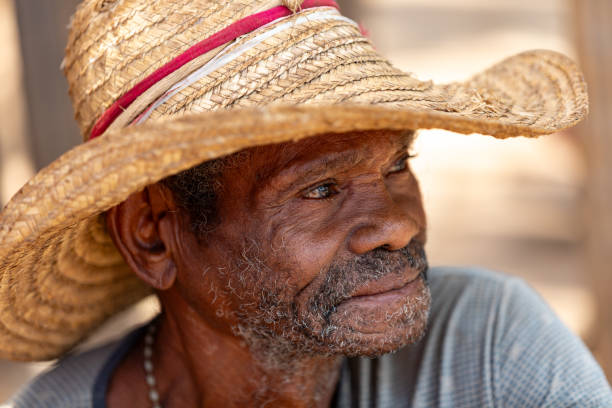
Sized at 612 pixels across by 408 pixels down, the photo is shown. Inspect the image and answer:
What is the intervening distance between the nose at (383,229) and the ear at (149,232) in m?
0.48

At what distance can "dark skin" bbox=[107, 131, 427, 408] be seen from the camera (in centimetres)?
165

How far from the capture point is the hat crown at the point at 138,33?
1605 millimetres

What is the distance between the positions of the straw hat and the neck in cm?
39

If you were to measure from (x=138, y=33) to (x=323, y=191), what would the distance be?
1.82 ft

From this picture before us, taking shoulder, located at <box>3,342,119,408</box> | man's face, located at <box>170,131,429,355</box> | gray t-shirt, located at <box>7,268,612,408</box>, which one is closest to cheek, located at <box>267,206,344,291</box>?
man's face, located at <box>170,131,429,355</box>

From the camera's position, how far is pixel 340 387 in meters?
2.08

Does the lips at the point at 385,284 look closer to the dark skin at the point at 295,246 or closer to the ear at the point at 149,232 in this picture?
the dark skin at the point at 295,246

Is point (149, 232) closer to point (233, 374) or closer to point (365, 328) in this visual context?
point (233, 374)

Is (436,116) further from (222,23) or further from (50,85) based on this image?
(50,85)

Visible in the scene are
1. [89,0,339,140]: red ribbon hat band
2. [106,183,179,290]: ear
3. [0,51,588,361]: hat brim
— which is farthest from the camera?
[106,183,179,290]: ear

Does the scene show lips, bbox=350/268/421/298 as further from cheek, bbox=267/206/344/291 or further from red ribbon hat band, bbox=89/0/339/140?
red ribbon hat band, bbox=89/0/339/140

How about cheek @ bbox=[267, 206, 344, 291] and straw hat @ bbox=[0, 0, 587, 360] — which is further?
cheek @ bbox=[267, 206, 344, 291]

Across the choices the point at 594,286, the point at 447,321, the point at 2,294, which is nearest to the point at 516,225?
the point at 594,286

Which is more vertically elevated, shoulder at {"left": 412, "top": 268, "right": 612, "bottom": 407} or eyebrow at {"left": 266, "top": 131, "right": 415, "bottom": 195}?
eyebrow at {"left": 266, "top": 131, "right": 415, "bottom": 195}
